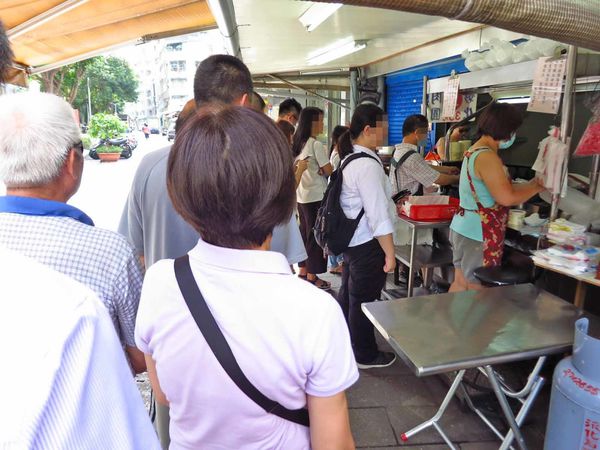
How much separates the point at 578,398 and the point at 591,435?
14cm

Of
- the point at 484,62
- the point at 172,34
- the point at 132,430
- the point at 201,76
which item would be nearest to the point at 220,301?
the point at 132,430

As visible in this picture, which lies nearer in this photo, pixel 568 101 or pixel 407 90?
pixel 568 101

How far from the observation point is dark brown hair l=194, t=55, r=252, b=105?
1639 millimetres

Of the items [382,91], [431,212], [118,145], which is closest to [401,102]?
[382,91]

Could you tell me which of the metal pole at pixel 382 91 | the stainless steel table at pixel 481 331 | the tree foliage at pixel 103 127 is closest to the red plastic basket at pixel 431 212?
the stainless steel table at pixel 481 331

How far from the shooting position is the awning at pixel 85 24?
11.1 ft

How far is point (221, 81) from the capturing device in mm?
1637

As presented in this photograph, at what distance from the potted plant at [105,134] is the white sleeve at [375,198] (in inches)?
827

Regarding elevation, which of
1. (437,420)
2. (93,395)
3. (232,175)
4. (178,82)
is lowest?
(437,420)

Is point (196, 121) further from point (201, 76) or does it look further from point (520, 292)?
point (520, 292)

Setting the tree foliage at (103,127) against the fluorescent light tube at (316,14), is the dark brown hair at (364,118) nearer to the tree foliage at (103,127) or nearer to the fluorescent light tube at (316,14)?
the fluorescent light tube at (316,14)

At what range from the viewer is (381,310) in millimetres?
2135

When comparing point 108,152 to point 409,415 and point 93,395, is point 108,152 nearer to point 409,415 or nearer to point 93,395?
point 409,415

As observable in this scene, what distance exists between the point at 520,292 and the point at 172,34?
14.6ft
